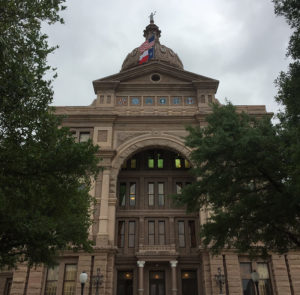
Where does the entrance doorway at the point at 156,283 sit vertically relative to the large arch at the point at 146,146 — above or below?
below

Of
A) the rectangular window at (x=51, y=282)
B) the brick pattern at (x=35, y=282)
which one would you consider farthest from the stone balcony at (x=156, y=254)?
the brick pattern at (x=35, y=282)

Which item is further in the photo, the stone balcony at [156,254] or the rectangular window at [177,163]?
the rectangular window at [177,163]

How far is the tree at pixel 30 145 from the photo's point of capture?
11609 millimetres

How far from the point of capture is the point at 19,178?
12.0 meters

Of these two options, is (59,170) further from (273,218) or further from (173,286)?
(173,286)

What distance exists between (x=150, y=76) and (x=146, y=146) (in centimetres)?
908

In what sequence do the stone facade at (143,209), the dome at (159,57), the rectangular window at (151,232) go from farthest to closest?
the dome at (159,57), the rectangular window at (151,232), the stone facade at (143,209)

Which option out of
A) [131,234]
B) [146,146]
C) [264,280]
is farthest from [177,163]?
[264,280]

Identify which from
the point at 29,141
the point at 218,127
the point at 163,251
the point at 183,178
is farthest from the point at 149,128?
the point at 29,141

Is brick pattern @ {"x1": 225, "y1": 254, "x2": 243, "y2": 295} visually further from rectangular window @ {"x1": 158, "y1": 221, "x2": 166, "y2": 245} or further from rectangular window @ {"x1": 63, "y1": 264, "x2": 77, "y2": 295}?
rectangular window @ {"x1": 63, "y1": 264, "x2": 77, "y2": 295}

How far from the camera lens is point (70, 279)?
2603 cm

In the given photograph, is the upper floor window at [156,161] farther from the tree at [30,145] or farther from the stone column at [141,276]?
the tree at [30,145]

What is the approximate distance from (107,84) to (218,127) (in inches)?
880

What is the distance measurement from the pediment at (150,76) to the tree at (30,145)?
71.5 ft
